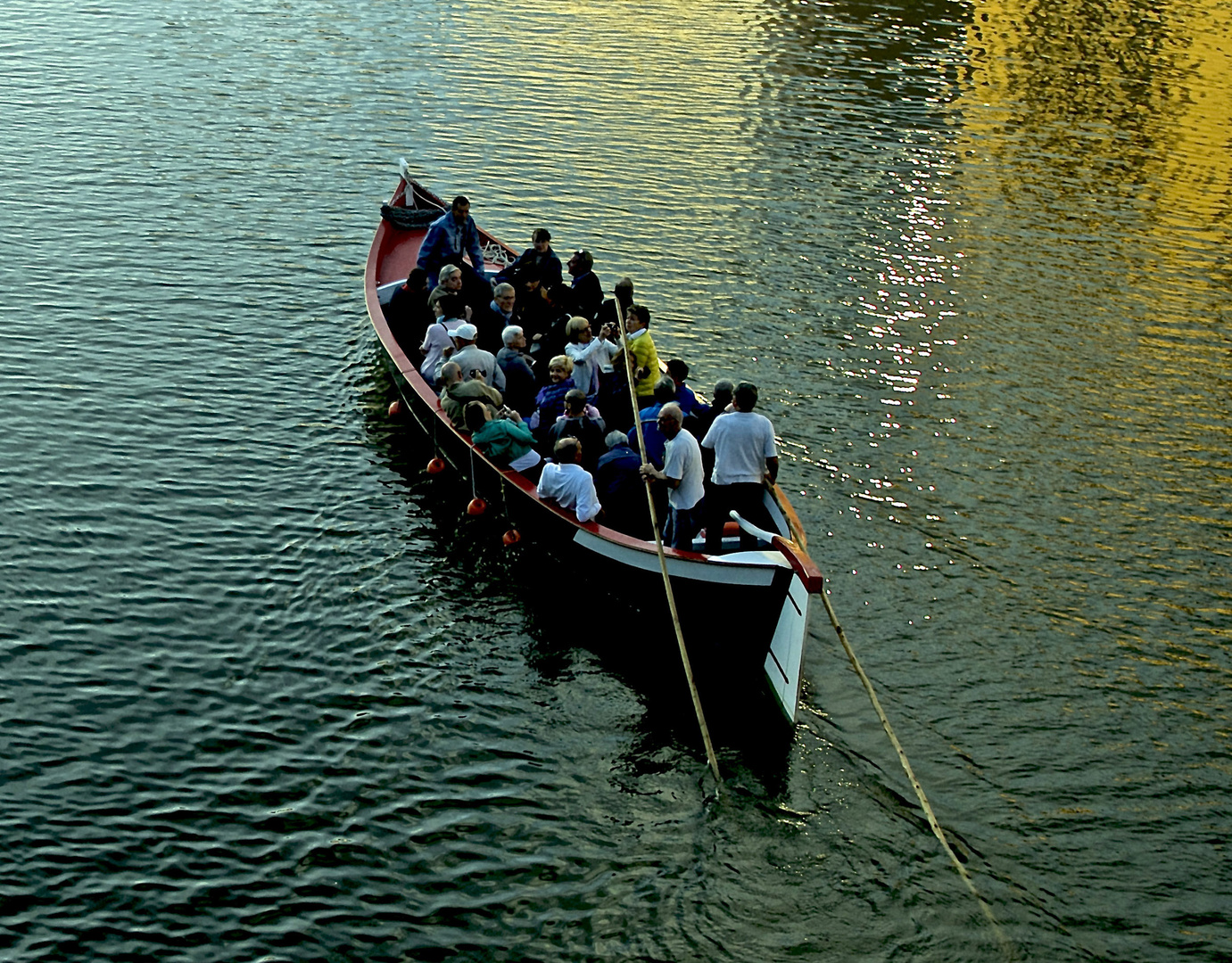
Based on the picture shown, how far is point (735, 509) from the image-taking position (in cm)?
1452

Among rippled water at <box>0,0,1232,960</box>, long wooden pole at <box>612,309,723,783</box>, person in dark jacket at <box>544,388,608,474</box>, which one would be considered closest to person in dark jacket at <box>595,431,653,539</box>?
long wooden pole at <box>612,309,723,783</box>

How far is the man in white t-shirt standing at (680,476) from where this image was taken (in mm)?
13953

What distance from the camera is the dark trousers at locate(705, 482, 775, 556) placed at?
47.3ft

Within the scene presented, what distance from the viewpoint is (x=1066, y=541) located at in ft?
56.7

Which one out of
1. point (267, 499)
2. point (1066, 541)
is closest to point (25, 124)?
point (267, 499)

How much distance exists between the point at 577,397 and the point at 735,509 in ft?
8.24

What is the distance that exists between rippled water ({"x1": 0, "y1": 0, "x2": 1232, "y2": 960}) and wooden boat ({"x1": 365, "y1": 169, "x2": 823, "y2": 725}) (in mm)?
590

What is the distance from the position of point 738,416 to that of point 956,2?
1682 inches

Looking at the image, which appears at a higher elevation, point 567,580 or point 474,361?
point 474,361

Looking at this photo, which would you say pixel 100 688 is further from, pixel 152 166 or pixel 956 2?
pixel 956 2

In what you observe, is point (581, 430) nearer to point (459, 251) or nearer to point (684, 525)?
point (684, 525)

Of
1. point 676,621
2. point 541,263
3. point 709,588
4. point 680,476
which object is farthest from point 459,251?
point 676,621

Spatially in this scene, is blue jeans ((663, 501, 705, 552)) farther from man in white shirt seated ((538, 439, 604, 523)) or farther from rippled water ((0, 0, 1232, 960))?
rippled water ((0, 0, 1232, 960))

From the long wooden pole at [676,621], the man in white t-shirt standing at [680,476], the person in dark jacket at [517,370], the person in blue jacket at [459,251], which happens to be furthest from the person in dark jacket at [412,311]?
the man in white t-shirt standing at [680,476]
